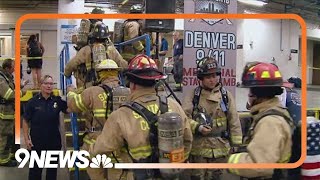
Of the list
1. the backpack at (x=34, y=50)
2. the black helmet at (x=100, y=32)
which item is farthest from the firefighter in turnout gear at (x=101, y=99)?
the backpack at (x=34, y=50)

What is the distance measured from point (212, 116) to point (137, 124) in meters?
0.65

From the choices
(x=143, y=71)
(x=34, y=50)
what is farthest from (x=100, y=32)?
(x=34, y=50)

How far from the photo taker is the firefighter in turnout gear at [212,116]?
2.03 metres

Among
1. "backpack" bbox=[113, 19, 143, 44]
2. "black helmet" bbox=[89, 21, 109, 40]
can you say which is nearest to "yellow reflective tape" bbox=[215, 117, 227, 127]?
"black helmet" bbox=[89, 21, 109, 40]

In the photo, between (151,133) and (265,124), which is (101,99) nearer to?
(151,133)

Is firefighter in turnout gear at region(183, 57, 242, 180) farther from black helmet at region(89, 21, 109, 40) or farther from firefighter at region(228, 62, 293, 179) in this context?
black helmet at region(89, 21, 109, 40)

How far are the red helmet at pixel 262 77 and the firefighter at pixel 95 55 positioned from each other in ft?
4.43

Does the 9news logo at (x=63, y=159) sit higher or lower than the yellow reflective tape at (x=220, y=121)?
lower

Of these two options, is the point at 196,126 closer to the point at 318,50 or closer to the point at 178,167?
the point at 178,167

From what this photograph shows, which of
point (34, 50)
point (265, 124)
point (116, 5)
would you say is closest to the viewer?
point (265, 124)

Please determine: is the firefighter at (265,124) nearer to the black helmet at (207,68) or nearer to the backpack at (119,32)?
the black helmet at (207,68)

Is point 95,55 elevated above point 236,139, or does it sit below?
above

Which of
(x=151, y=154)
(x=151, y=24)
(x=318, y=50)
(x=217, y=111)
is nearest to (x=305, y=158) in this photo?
(x=151, y=154)

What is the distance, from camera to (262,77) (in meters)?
1.35
